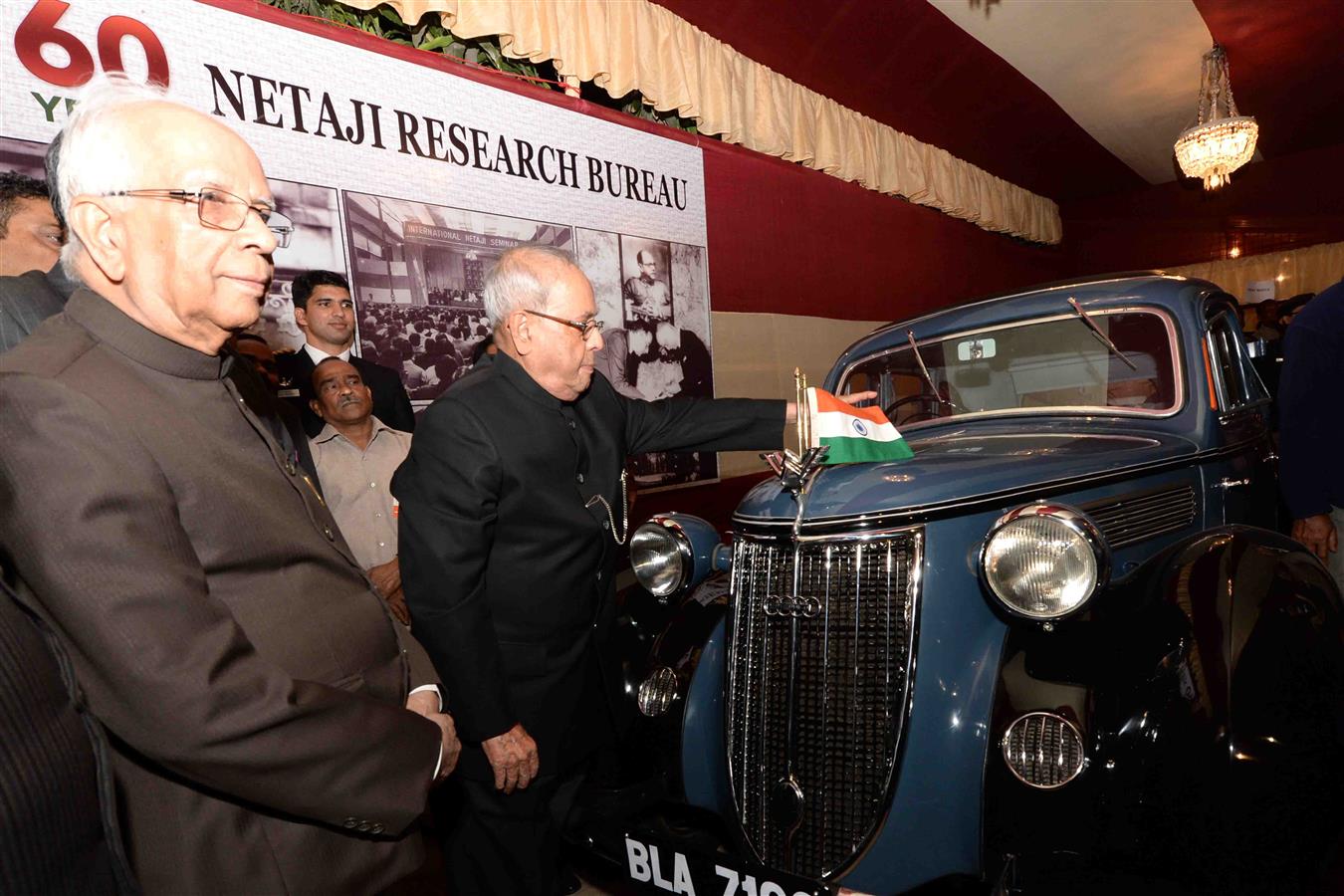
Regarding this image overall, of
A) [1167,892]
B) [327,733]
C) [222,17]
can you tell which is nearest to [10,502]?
[327,733]

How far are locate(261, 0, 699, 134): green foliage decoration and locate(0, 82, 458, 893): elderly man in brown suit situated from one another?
2.82 metres

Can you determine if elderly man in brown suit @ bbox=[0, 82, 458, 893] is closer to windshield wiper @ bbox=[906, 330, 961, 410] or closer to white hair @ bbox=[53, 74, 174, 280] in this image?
white hair @ bbox=[53, 74, 174, 280]

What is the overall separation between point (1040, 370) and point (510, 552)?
1.98 meters

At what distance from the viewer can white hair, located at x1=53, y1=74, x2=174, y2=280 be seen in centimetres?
95

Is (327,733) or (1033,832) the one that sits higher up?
(327,733)

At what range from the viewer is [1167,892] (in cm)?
129

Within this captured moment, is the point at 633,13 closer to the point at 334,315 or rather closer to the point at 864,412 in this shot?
the point at 334,315

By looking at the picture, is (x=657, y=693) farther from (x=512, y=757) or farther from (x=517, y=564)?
(x=517, y=564)

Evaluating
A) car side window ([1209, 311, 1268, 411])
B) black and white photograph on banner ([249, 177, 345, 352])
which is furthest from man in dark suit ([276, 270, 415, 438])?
car side window ([1209, 311, 1268, 411])

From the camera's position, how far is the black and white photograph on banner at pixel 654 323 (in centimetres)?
442

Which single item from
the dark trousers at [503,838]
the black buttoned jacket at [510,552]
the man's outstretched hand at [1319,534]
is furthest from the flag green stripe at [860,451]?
the man's outstretched hand at [1319,534]

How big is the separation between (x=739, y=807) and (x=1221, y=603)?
1.20m

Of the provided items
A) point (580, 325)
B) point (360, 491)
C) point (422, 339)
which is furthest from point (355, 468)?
point (580, 325)

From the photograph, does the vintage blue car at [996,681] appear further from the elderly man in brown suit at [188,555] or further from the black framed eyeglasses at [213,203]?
the black framed eyeglasses at [213,203]
